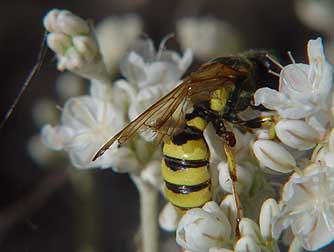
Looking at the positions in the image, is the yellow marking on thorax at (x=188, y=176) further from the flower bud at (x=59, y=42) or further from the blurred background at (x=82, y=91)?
the blurred background at (x=82, y=91)

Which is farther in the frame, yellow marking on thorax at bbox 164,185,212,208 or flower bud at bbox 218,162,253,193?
flower bud at bbox 218,162,253,193

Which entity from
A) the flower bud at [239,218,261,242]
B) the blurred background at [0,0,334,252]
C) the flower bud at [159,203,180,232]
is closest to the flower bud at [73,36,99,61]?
the flower bud at [159,203,180,232]

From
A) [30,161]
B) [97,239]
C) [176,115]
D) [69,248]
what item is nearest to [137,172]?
[176,115]

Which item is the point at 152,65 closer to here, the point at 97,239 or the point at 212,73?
the point at 212,73

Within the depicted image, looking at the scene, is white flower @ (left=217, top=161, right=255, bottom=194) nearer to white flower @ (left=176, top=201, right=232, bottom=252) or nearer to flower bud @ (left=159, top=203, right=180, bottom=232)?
white flower @ (left=176, top=201, right=232, bottom=252)

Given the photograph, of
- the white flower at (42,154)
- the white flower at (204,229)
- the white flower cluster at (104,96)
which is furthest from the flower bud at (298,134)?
the white flower at (42,154)

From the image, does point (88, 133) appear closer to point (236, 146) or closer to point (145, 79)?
point (145, 79)

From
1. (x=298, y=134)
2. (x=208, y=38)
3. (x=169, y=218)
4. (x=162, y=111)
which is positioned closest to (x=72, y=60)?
(x=162, y=111)
